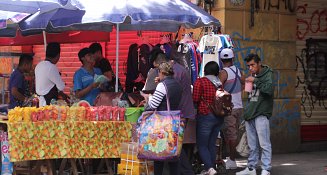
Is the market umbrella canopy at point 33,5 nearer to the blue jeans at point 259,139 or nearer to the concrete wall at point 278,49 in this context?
the blue jeans at point 259,139

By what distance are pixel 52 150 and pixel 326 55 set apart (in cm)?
718

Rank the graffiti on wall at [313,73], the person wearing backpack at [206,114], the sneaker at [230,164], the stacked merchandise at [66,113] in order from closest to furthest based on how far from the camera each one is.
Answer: the stacked merchandise at [66,113]
the person wearing backpack at [206,114]
the sneaker at [230,164]
the graffiti on wall at [313,73]

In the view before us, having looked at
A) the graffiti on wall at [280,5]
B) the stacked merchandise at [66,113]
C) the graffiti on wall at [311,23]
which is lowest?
the stacked merchandise at [66,113]

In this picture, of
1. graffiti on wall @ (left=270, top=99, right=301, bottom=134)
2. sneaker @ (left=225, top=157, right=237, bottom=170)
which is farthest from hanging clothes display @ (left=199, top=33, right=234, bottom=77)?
graffiti on wall @ (left=270, top=99, right=301, bottom=134)

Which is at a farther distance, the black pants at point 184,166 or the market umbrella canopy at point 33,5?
the black pants at point 184,166

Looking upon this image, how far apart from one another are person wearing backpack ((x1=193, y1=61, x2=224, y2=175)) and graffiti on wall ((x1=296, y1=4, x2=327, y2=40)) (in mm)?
4289

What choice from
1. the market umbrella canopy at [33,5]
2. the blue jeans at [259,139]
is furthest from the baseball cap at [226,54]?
the market umbrella canopy at [33,5]

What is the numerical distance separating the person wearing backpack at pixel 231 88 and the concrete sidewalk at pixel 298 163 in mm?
633

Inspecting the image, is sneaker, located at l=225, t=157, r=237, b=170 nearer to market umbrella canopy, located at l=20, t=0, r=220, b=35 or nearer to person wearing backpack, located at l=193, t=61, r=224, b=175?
Answer: person wearing backpack, located at l=193, t=61, r=224, b=175

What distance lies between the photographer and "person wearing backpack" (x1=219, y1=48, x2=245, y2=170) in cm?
1159

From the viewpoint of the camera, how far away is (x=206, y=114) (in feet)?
35.0

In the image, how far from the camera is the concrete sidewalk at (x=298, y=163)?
1186 cm

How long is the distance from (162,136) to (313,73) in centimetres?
617

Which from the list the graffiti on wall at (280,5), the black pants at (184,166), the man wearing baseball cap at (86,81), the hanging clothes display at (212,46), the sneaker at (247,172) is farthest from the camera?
the graffiti on wall at (280,5)
